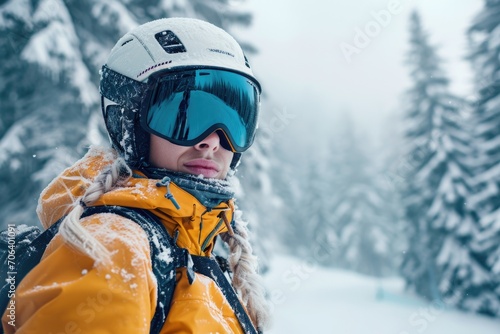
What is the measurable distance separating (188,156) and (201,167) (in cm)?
8

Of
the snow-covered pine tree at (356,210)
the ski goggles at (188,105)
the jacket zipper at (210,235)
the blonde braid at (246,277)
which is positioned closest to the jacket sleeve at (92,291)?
the jacket zipper at (210,235)

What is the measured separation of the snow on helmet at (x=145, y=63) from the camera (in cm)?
194

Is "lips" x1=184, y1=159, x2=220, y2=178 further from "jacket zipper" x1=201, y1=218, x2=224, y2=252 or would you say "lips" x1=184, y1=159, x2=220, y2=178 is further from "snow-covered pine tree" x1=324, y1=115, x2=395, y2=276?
"snow-covered pine tree" x1=324, y1=115, x2=395, y2=276

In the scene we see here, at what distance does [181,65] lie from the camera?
190 centimetres

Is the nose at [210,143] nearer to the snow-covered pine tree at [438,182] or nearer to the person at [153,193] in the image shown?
the person at [153,193]

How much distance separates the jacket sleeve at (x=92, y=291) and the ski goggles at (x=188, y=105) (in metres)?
0.60

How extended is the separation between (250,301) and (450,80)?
23.7 m

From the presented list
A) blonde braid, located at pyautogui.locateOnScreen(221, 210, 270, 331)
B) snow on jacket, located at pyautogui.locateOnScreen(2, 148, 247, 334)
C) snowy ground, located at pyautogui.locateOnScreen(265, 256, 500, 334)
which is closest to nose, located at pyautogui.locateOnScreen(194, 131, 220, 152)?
snow on jacket, located at pyautogui.locateOnScreen(2, 148, 247, 334)

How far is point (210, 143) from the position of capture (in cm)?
197

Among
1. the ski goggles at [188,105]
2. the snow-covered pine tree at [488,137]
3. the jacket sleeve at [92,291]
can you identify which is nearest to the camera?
the jacket sleeve at [92,291]

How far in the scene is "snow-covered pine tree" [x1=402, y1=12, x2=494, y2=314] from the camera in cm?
2052

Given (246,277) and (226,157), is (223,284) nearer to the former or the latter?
(246,277)

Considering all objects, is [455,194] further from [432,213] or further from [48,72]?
[48,72]

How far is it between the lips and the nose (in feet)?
0.23
